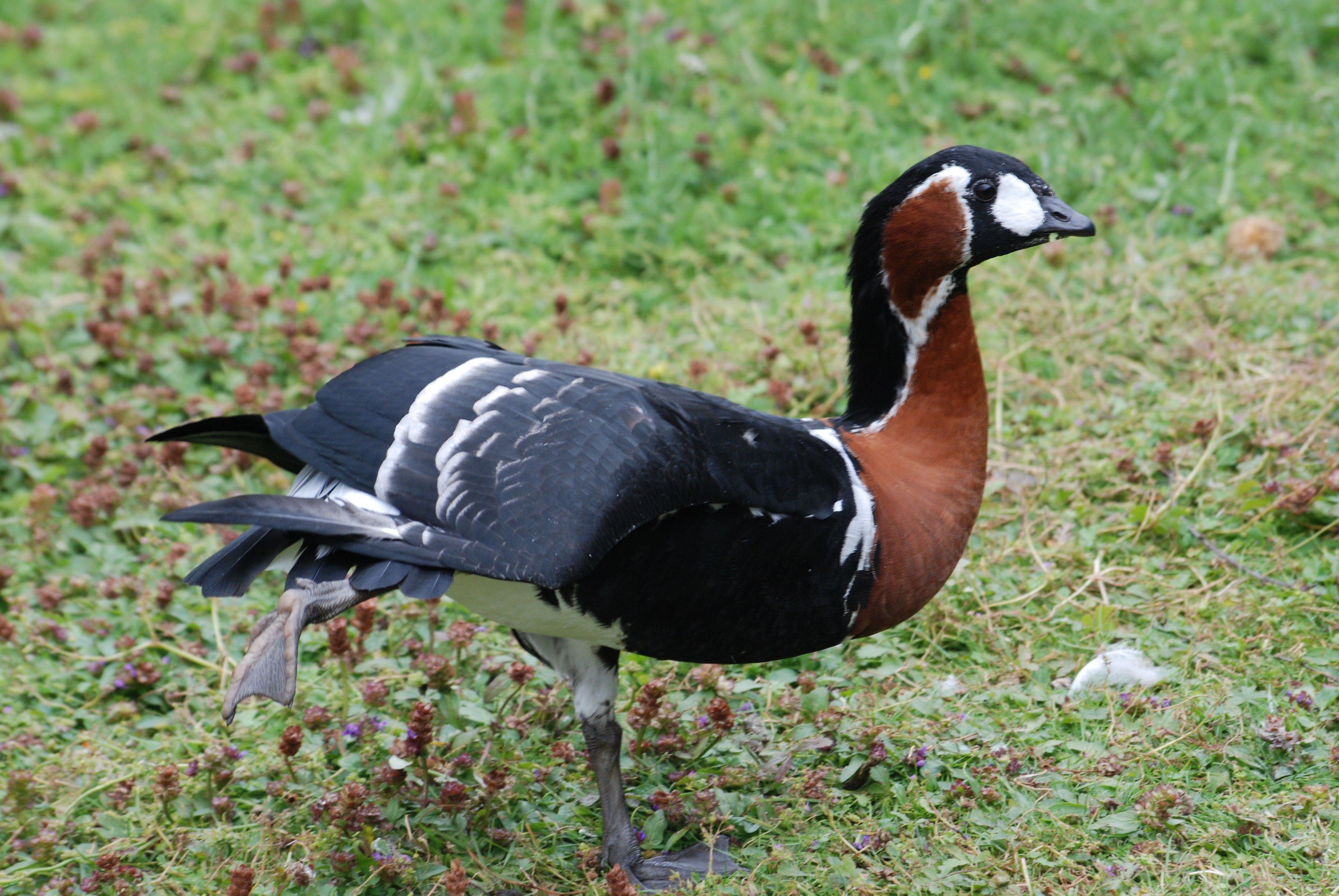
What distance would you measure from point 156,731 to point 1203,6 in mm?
5623

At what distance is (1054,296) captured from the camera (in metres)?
4.95

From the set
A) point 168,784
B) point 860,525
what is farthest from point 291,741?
point 860,525

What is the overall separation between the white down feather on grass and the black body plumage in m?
0.76

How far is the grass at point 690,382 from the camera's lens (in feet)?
10.2

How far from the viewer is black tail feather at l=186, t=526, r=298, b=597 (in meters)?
2.73

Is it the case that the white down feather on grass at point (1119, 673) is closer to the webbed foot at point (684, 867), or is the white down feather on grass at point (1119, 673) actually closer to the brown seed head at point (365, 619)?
the webbed foot at point (684, 867)

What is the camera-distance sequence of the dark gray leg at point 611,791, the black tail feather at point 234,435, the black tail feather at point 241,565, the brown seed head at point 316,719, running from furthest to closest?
1. the brown seed head at point 316,719
2. the dark gray leg at point 611,791
3. the black tail feather at point 234,435
4. the black tail feather at point 241,565

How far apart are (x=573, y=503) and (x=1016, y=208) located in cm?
131

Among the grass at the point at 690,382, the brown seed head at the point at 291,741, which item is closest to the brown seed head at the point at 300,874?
the grass at the point at 690,382

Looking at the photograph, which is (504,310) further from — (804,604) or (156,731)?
(804,604)

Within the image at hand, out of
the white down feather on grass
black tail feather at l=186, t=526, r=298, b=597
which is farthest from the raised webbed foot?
the white down feather on grass

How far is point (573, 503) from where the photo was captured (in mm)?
2625

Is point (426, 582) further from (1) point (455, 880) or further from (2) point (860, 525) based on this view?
(2) point (860, 525)

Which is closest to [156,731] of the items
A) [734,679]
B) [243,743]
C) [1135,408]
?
[243,743]
